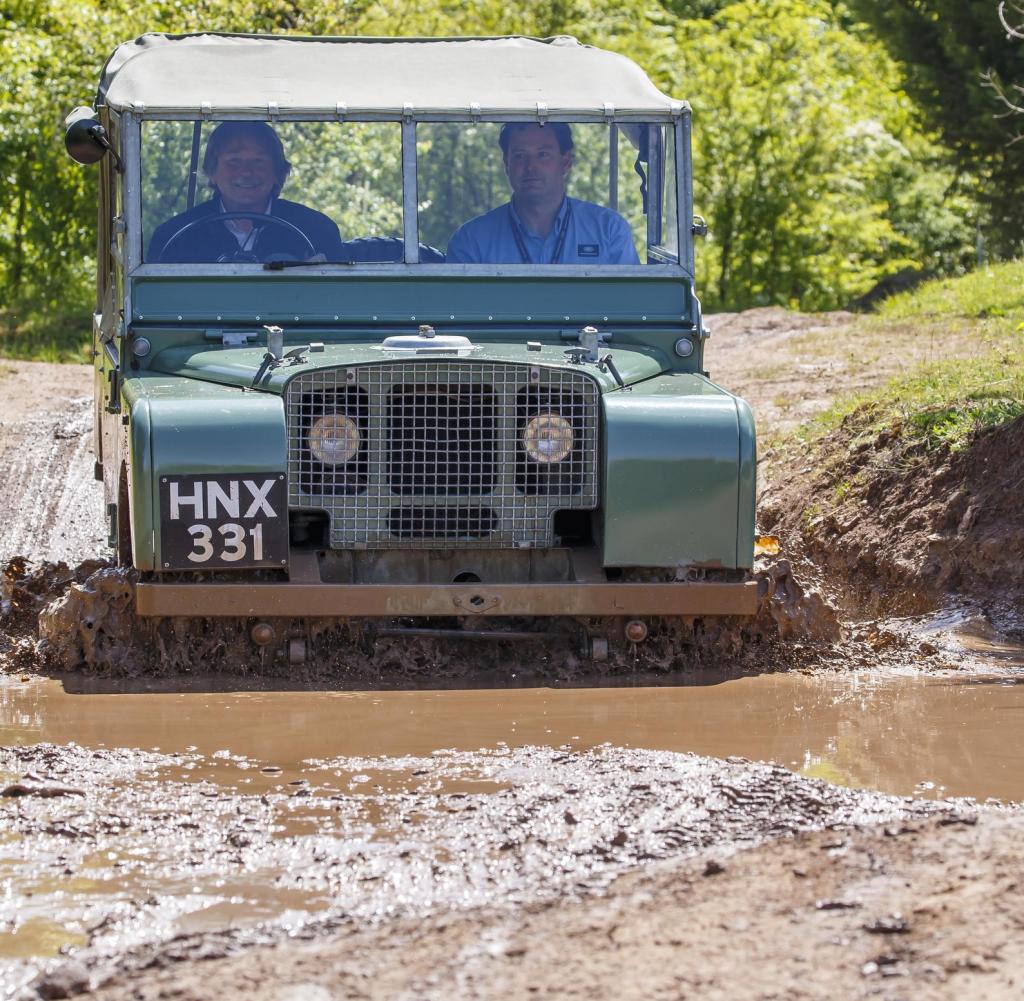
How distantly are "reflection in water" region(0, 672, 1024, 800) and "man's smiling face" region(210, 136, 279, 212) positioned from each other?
84.3 inches

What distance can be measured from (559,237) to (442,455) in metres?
1.40

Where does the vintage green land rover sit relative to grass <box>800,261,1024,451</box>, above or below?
above

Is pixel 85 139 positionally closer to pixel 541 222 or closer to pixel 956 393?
pixel 541 222

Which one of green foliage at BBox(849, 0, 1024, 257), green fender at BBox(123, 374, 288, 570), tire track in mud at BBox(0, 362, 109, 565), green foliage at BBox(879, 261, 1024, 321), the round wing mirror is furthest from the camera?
green foliage at BBox(849, 0, 1024, 257)

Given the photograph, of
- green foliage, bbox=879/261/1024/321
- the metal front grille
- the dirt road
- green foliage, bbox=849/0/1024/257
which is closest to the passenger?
the metal front grille

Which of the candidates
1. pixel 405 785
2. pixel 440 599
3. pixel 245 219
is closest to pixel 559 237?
pixel 245 219

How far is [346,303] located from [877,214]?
1858 centimetres

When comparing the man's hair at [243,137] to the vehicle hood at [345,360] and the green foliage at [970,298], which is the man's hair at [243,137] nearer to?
the vehicle hood at [345,360]

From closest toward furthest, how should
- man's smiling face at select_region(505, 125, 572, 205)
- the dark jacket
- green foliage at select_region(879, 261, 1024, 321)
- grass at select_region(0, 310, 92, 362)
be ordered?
the dark jacket → man's smiling face at select_region(505, 125, 572, 205) → green foliage at select_region(879, 261, 1024, 321) → grass at select_region(0, 310, 92, 362)

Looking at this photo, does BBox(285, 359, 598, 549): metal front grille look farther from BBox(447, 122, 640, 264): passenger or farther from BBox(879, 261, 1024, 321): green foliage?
BBox(879, 261, 1024, 321): green foliage

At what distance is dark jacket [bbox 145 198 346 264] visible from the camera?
675 cm

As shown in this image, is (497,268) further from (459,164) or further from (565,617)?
(565,617)

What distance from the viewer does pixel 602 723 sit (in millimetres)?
5293

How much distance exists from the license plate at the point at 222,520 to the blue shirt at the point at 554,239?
5.36 feet
